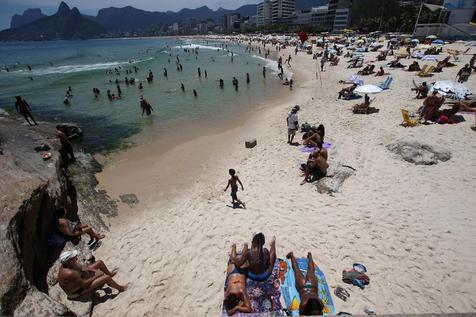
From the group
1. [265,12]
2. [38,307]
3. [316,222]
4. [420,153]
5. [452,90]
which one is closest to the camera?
[38,307]

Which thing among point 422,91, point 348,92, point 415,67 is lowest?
point 348,92

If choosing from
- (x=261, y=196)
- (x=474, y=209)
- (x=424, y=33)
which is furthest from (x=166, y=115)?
(x=424, y=33)

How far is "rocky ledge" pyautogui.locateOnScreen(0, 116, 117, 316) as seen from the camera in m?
3.58

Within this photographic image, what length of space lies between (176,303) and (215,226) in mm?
2039

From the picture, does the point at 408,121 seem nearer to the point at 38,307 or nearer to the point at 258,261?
the point at 258,261

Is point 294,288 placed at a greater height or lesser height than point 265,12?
lesser

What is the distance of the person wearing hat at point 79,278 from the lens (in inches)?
162

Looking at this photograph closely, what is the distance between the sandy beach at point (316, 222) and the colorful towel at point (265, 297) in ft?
1.99

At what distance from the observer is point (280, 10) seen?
142m

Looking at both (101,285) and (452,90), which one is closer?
(101,285)

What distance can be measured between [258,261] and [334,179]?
3.98 meters

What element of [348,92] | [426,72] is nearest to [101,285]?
[348,92]

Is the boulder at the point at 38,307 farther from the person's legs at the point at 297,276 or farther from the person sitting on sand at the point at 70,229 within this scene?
the person's legs at the point at 297,276

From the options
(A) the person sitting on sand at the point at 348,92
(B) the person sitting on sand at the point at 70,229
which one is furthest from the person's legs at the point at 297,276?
(A) the person sitting on sand at the point at 348,92
